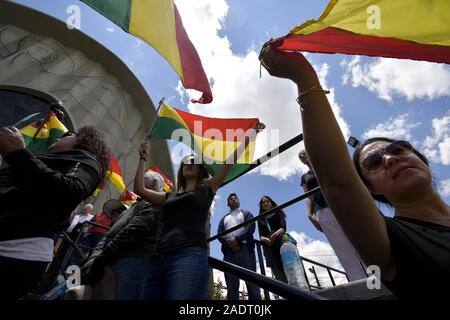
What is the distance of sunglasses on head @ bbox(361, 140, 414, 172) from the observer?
4.24 ft

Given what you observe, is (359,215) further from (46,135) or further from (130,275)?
(46,135)

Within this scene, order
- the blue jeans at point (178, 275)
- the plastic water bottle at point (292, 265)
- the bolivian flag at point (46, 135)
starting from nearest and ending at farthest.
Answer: the blue jeans at point (178, 275)
the plastic water bottle at point (292, 265)
the bolivian flag at point (46, 135)

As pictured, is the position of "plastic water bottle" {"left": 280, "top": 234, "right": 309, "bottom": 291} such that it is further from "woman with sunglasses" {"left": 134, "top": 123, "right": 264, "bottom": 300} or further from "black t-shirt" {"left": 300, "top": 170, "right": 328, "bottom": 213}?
"woman with sunglasses" {"left": 134, "top": 123, "right": 264, "bottom": 300}

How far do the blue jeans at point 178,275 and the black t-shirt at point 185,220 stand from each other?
2.3 inches

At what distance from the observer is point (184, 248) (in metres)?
2.07

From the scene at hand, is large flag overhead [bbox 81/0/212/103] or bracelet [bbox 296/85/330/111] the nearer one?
bracelet [bbox 296/85/330/111]

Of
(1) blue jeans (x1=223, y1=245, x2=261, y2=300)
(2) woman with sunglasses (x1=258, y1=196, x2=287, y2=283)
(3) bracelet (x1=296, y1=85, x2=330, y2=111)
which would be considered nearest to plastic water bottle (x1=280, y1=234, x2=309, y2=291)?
(2) woman with sunglasses (x1=258, y1=196, x2=287, y2=283)

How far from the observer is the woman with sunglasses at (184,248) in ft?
6.37

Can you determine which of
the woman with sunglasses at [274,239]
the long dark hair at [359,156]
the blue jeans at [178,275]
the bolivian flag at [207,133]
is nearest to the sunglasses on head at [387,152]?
the long dark hair at [359,156]

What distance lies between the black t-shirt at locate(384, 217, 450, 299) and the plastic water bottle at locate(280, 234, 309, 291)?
248 centimetres

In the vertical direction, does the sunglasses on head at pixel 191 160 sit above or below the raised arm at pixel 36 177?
above

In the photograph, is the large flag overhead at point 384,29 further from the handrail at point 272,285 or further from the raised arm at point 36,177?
the raised arm at point 36,177
